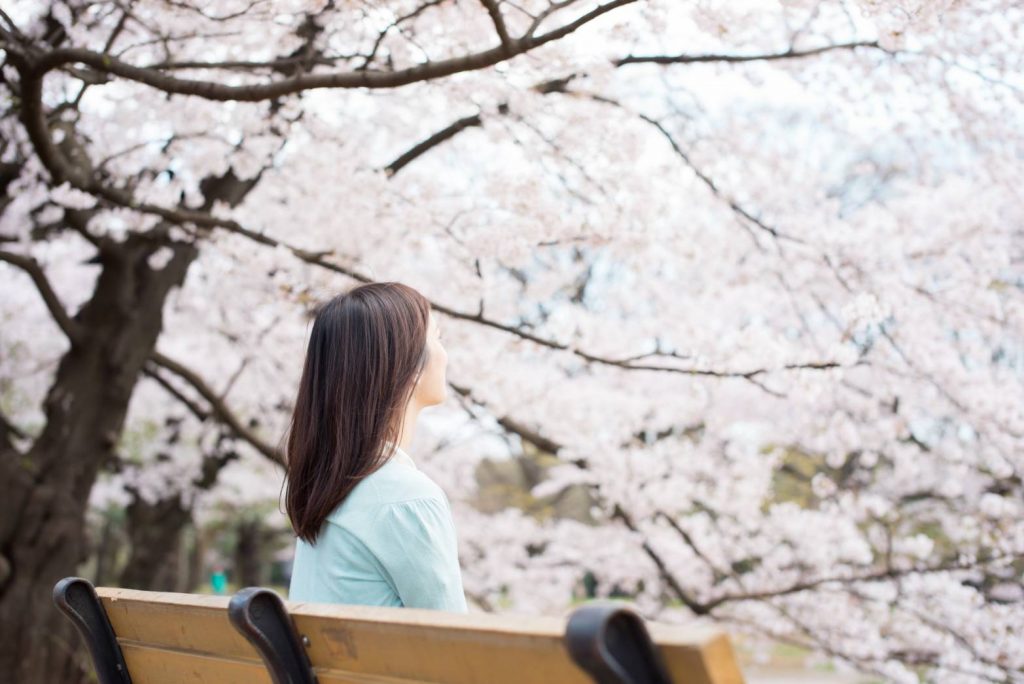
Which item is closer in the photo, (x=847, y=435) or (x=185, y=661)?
(x=185, y=661)

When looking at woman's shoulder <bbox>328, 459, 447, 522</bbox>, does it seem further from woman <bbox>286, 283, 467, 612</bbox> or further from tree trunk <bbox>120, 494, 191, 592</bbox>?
tree trunk <bbox>120, 494, 191, 592</bbox>

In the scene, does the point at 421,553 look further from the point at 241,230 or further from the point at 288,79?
the point at 241,230

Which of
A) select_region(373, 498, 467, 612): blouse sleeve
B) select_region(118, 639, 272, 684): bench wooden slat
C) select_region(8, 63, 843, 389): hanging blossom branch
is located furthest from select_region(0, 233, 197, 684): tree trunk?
select_region(373, 498, 467, 612): blouse sleeve

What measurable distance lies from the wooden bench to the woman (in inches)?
11.1

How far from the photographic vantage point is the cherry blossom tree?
13.8 feet

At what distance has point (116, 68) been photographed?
3.44 metres

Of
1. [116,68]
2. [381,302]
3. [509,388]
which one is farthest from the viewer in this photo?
[509,388]

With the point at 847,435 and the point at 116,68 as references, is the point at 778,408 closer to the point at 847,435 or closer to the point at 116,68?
the point at 847,435

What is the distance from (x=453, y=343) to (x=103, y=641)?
319cm

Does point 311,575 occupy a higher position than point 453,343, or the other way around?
point 453,343

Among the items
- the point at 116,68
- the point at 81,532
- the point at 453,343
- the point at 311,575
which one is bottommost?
the point at 311,575

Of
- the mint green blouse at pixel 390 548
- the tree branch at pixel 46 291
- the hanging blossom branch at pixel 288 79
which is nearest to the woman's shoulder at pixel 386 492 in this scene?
the mint green blouse at pixel 390 548

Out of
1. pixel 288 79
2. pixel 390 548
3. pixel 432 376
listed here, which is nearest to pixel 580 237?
pixel 288 79

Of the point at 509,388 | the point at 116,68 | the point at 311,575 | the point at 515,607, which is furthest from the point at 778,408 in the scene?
the point at 311,575
